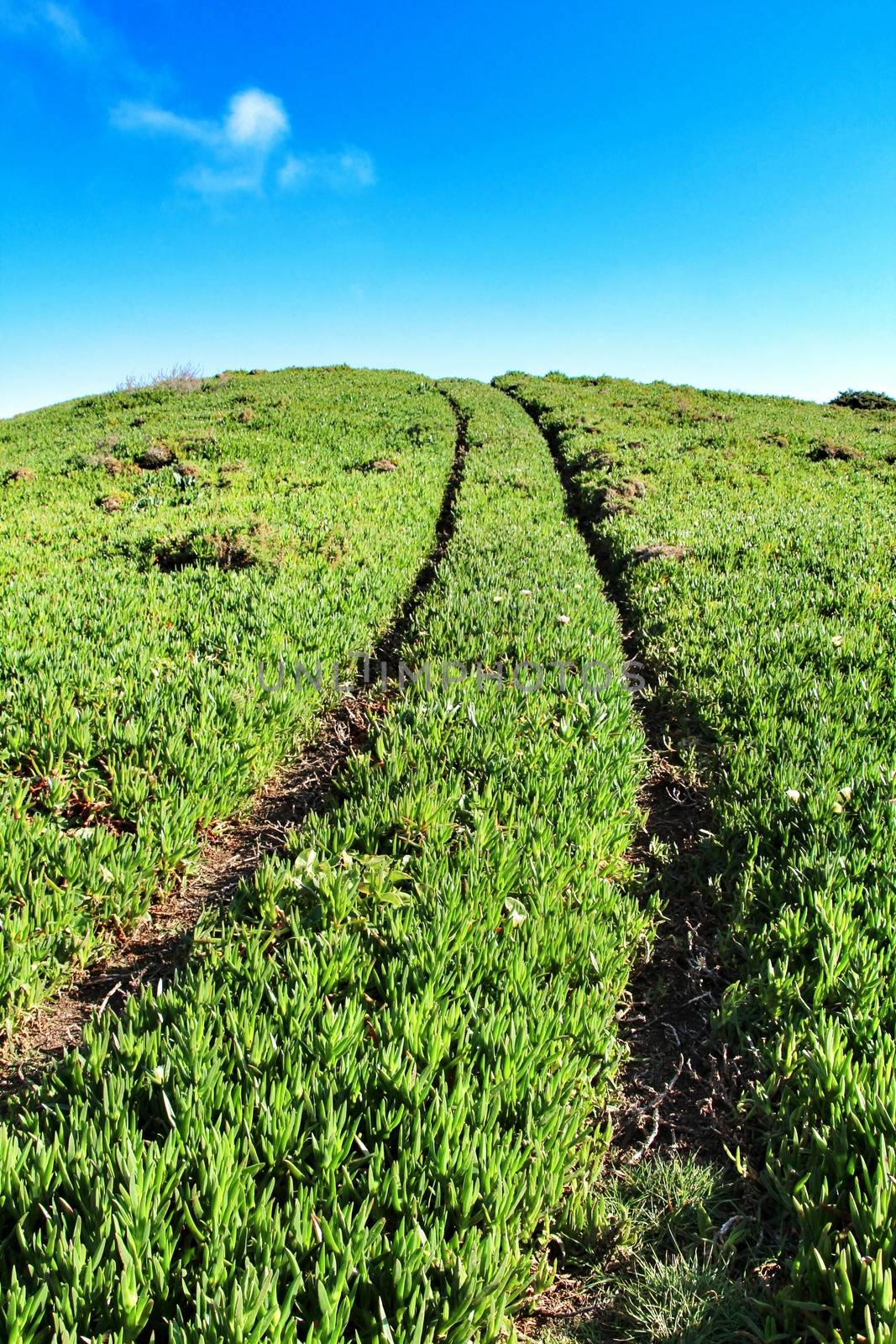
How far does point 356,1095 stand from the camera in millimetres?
1891

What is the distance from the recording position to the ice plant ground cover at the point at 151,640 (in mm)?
2977

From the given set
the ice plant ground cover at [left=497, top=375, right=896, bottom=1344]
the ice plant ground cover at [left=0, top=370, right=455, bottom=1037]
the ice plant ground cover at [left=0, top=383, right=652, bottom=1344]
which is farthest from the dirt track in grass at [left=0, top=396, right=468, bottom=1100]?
the ice plant ground cover at [left=497, top=375, right=896, bottom=1344]

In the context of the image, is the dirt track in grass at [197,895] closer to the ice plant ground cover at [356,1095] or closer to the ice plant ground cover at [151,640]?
the ice plant ground cover at [151,640]

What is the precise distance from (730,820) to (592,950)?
4.07 feet

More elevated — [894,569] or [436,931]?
[894,569]

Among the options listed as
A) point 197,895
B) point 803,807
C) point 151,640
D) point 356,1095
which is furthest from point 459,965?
point 151,640

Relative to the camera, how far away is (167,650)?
510 cm

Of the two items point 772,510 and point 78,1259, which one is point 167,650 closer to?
point 78,1259

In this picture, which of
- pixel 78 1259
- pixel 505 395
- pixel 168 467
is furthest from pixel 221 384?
pixel 78 1259

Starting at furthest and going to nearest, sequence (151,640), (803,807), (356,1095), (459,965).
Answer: (151,640), (803,807), (459,965), (356,1095)

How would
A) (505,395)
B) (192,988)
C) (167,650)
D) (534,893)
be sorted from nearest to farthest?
(192,988) < (534,893) < (167,650) < (505,395)

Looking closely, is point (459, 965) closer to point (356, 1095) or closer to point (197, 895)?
point (356, 1095)

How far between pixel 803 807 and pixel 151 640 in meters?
4.64

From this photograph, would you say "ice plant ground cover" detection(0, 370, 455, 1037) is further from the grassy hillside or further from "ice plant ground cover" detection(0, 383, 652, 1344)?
"ice plant ground cover" detection(0, 383, 652, 1344)
